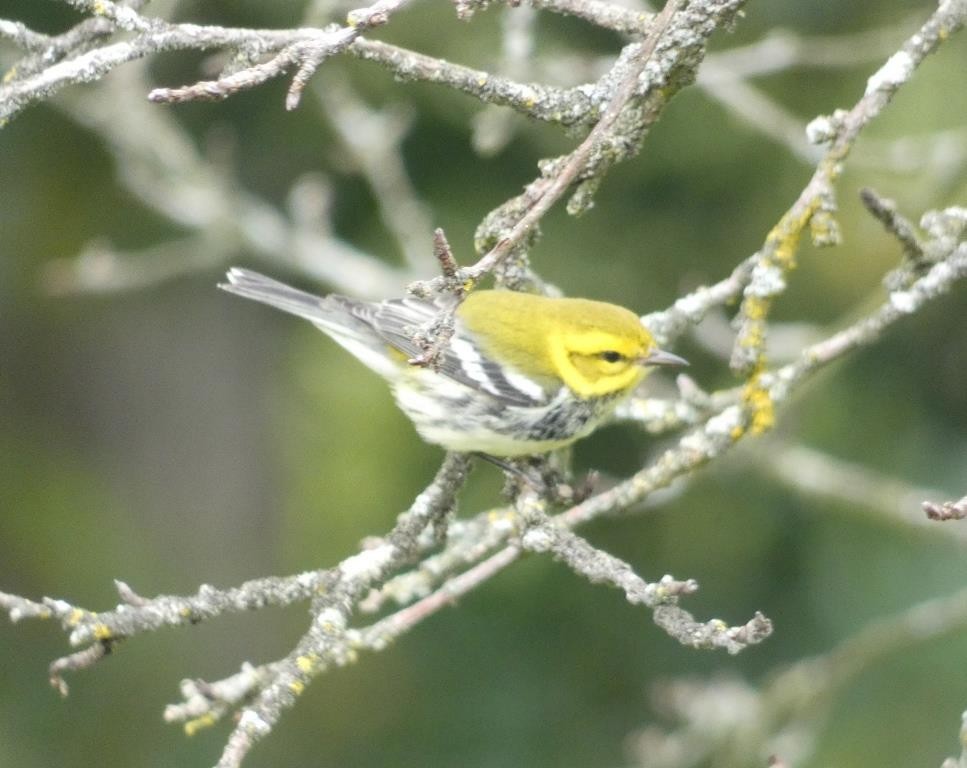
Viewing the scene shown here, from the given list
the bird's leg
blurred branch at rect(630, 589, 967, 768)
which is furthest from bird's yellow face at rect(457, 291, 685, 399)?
blurred branch at rect(630, 589, 967, 768)

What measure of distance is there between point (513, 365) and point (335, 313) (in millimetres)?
693

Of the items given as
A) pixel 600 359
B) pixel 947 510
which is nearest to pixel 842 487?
pixel 600 359

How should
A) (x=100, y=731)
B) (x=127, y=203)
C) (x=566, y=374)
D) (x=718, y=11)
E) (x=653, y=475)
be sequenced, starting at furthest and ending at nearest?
(x=127, y=203) → (x=100, y=731) → (x=566, y=374) → (x=653, y=475) → (x=718, y=11)

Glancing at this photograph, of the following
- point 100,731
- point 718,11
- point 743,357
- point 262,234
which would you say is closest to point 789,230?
point 743,357

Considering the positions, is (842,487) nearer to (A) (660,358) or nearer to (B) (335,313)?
(A) (660,358)

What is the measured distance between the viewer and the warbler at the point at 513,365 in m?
3.74

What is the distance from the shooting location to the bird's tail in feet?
14.1

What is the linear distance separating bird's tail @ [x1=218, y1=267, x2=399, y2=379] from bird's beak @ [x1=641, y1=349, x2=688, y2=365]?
0.91 m

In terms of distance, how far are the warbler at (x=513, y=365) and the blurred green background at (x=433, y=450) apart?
4.11 ft

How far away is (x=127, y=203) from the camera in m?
6.50

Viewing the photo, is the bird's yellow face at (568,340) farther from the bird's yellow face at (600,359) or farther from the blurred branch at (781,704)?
the blurred branch at (781,704)

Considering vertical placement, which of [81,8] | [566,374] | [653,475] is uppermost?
[566,374]

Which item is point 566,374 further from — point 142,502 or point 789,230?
point 142,502

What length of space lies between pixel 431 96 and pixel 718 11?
3302 millimetres
